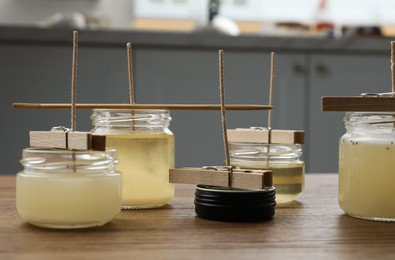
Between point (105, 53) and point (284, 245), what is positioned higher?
point (105, 53)

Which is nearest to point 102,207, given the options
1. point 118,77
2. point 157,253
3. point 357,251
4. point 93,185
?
point 93,185

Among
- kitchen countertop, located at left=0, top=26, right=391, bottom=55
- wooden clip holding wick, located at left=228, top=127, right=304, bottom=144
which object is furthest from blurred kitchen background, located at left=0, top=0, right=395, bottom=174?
wooden clip holding wick, located at left=228, top=127, right=304, bottom=144

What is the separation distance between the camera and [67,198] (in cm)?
77

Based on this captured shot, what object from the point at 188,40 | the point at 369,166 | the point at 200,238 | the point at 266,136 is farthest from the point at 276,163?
the point at 188,40

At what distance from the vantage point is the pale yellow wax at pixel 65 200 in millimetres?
769

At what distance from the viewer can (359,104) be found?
851 millimetres

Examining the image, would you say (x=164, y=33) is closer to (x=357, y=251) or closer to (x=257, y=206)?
(x=257, y=206)

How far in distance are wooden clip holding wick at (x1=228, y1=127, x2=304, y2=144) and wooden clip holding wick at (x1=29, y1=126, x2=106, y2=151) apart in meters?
0.33

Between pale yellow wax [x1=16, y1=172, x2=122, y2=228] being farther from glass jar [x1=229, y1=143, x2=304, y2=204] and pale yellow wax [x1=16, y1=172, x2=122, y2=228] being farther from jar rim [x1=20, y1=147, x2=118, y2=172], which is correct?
glass jar [x1=229, y1=143, x2=304, y2=204]

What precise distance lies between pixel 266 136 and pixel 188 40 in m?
1.45

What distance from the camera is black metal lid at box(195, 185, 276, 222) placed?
841 millimetres

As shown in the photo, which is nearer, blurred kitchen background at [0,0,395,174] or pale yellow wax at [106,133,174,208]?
pale yellow wax at [106,133,174,208]

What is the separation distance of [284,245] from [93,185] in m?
0.24

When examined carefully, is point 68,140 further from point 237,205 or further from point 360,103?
point 360,103
